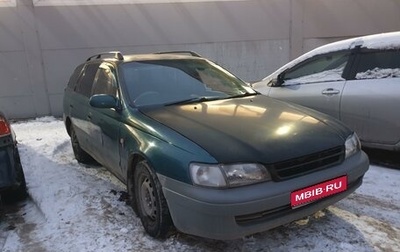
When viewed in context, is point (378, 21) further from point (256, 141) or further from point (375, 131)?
point (256, 141)

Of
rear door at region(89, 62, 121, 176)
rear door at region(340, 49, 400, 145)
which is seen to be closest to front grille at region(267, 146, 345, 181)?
rear door at region(89, 62, 121, 176)

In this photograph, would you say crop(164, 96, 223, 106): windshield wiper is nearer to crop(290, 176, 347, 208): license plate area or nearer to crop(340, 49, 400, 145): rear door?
crop(290, 176, 347, 208): license plate area

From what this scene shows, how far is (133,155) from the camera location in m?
3.25

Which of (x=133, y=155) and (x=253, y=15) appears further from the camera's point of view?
(x=253, y=15)

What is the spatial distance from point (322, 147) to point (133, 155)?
4.96 ft

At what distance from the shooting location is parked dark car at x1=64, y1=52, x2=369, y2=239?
256 centimetres

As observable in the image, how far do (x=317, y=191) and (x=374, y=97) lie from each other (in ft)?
7.28

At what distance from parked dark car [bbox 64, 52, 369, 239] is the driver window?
4.85 feet

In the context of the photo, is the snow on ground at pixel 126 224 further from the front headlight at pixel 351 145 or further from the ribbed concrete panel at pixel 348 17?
the ribbed concrete panel at pixel 348 17

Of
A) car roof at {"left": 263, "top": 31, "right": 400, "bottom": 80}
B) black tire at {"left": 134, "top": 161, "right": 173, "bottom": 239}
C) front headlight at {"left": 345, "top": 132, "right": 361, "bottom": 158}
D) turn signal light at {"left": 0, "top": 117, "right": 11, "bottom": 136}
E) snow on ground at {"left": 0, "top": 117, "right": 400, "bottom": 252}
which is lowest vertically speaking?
snow on ground at {"left": 0, "top": 117, "right": 400, "bottom": 252}

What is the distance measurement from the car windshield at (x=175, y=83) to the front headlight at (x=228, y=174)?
1141 millimetres

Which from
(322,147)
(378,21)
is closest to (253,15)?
(378,21)

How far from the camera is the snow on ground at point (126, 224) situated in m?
3.02

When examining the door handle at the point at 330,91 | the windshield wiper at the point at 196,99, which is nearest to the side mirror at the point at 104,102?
the windshield wiper at the point at 196,99
